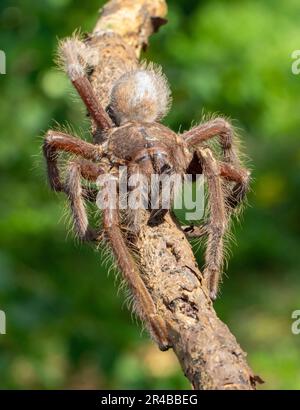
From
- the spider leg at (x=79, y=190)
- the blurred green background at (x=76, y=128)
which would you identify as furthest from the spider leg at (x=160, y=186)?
the blurred green background at (x=76, y=128)

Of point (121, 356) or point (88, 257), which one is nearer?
point (121, 356)

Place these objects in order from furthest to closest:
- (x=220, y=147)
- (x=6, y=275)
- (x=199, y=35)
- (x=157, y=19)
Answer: (x=199, y=35) < (x=6, y=275) < (x=157, y=19) < (x=220, y=147)

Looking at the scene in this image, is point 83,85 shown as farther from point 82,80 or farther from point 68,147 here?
point 68,147

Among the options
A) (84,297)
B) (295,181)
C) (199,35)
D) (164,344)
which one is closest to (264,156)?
(295,181)
